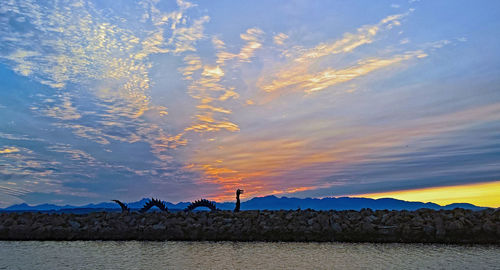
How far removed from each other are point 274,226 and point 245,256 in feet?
24.5

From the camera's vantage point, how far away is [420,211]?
3012 centimetres

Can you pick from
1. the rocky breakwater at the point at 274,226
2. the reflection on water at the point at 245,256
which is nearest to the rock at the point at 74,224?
the rocky breakwater at the point at 274,226

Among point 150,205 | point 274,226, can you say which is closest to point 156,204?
point 150,205

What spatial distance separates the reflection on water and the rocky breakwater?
169cm

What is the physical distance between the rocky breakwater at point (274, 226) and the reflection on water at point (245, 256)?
5.54ft

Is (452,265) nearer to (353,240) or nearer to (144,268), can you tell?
(353,240)

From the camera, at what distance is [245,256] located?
2092 cm

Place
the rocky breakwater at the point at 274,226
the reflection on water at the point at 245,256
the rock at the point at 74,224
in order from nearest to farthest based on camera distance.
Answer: the reflection on water at the point at 245,256 < the rocky breakwater at the point at 274,226 < the rock at the point at 74,224

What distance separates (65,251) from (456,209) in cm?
2838

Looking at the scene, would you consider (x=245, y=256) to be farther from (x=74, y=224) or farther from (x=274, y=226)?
(x=74, y=224)

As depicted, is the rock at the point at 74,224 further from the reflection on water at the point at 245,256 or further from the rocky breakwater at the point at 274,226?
the reflection on water at the point at 245,256

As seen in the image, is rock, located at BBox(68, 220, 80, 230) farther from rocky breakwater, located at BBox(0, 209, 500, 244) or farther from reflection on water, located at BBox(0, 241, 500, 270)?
reflection on water, located at BBox(0, 241, 500, 270)

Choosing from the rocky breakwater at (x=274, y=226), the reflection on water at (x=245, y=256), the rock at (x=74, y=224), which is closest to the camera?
the reflection on water at (x=245, y=256)

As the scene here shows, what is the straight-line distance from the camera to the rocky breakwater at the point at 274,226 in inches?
1017
